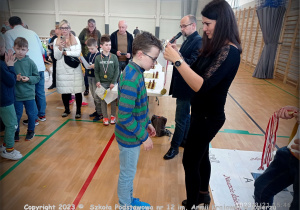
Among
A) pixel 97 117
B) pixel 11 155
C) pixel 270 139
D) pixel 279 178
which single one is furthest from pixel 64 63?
pixel 279 178

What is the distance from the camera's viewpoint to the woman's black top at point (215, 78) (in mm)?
1335

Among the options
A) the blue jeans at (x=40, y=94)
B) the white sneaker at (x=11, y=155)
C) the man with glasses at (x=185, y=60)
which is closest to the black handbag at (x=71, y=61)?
the blue jeans at (x=40, y=94)

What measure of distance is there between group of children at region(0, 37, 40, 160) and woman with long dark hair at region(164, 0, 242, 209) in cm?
180

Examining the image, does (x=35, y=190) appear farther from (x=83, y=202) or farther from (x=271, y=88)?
(x=271, y=88)

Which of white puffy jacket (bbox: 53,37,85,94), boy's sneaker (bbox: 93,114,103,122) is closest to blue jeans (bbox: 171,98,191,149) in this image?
boy's sneaker (bbox: 93,114,103,122)

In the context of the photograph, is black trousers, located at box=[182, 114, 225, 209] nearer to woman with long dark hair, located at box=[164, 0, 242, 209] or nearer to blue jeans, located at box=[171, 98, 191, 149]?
woman with long dark hair, located at box=[164, 0, 242, 209]

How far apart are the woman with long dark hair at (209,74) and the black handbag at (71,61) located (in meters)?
2.33

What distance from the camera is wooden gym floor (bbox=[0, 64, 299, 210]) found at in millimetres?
1975

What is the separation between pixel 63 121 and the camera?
3611 millimetres

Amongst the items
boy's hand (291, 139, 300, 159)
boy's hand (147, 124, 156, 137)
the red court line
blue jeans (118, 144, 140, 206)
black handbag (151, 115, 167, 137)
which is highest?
boy's hand (291, 139, 300, 159)

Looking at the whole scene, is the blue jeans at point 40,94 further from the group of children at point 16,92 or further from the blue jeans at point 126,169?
the blue jeans at point 126,169

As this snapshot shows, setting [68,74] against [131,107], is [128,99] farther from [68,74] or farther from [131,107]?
[68,74]

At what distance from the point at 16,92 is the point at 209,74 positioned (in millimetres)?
2523

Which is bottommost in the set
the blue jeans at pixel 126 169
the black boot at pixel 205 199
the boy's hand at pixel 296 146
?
→ the black boot at pixel 205 199
